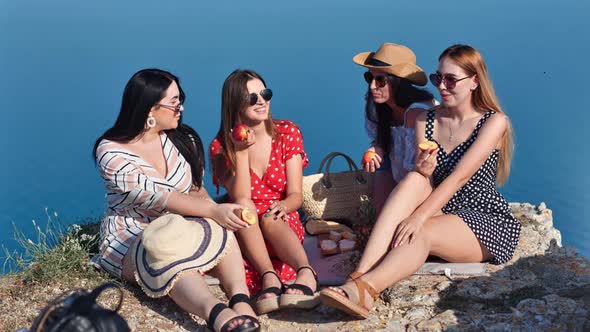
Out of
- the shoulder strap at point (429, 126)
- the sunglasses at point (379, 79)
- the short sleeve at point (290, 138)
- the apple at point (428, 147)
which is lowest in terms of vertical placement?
the short sleeve at point (290, 138)

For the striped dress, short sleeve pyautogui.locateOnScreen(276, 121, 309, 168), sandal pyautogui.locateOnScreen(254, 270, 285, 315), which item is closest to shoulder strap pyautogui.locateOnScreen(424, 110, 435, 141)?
short sleeve pyautogui.locateOnScreen(276, 121, 309, 168)

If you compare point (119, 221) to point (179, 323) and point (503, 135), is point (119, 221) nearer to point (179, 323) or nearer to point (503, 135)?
point (179, 323)

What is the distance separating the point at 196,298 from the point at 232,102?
68.8 inches

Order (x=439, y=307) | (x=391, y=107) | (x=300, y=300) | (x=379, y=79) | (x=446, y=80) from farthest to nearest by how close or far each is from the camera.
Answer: (x=391, y=107)
(x=379, y=79)
(x=446, y=80)
(x=439, y=307)
(x=300, y=300)

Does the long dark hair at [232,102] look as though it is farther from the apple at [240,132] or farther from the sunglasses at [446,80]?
the sunglasses at [446,80]

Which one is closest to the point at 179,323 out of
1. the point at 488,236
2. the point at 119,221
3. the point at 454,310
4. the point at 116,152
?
the point at 119,221

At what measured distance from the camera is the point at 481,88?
5906 millimetres

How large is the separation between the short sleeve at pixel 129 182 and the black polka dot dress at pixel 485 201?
7.09ft

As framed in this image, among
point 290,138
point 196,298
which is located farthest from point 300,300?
point 290,138

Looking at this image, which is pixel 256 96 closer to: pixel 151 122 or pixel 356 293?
pixel 151 122

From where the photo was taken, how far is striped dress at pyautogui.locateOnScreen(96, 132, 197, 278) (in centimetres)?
569

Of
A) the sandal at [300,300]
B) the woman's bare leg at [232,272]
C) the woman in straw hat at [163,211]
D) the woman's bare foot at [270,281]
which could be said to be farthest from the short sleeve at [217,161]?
the sandal at [300,300]

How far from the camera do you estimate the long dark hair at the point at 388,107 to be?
679 cm

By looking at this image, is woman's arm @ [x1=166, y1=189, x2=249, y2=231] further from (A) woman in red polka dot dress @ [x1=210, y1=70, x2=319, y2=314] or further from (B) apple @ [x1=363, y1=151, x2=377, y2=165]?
(B) apple @ [x1=363, y1=151, x2=377, y2=165]
